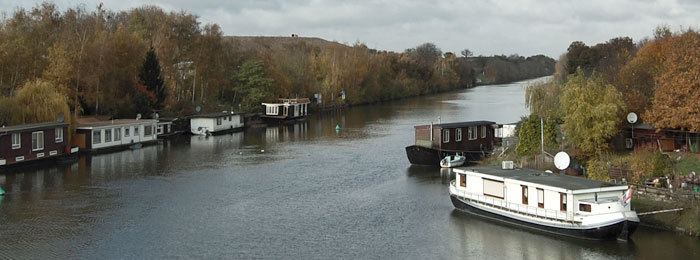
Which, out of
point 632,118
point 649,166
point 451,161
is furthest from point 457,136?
point 649,166

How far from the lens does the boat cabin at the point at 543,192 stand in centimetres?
1997

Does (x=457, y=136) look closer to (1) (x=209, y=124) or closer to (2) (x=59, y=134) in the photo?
(2) (x=59, y=134)

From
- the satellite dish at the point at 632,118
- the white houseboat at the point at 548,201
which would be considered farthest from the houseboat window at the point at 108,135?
the satellite dish at the point at 632,118

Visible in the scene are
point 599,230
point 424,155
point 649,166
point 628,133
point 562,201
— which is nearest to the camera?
point 599,230

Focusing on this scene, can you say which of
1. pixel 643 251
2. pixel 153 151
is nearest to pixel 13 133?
pixel 153 151

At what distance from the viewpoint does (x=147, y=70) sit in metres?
52.8

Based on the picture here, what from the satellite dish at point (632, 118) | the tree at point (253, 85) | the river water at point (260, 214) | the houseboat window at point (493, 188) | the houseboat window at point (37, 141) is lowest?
the river water at point (260, 214)

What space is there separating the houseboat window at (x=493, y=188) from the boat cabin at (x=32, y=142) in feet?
74.1

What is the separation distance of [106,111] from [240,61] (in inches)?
1069

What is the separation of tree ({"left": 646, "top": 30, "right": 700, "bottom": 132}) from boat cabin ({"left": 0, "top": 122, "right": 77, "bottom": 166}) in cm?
2856

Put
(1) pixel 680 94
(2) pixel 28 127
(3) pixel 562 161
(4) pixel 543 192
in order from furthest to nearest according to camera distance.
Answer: (2) pixel 28 127 → (1) pixel 680 94 → (3) pixel 562 161 → (4) pixel 543 192

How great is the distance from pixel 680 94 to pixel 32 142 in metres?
29.8

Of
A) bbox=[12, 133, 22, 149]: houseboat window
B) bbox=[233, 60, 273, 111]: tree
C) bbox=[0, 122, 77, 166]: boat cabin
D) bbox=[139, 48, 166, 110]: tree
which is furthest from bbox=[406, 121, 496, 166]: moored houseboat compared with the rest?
bbox=[233, 60, 273, 111]: tree

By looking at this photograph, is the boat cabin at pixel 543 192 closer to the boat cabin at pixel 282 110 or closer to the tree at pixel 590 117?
the tree at pixel 590 117
